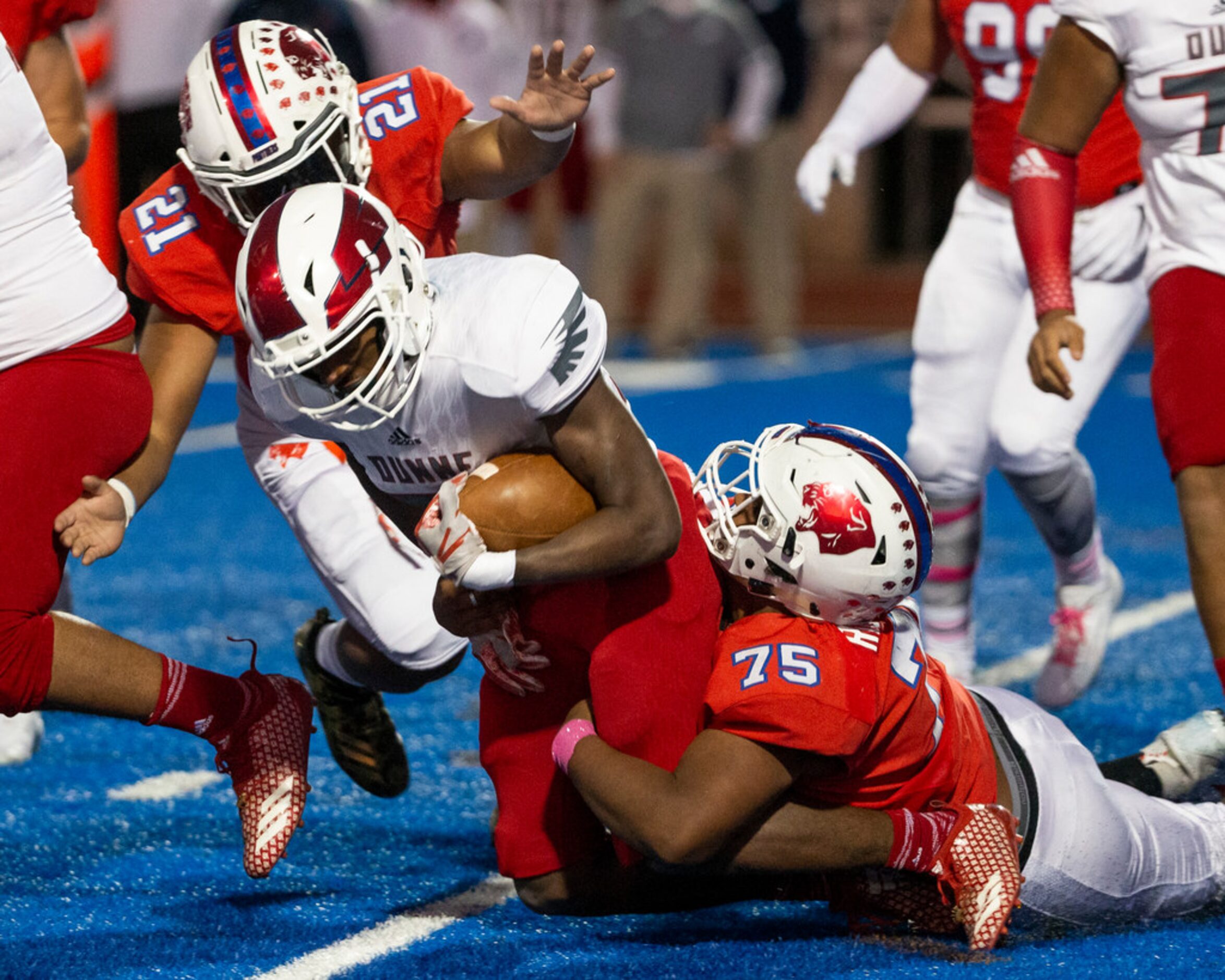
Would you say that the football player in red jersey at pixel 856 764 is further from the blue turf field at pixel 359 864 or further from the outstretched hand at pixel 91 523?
the outstretched hand at pixel 91 523

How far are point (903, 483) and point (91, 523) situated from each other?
3.95 feet

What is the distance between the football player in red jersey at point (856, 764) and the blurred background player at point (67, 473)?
1.77 feet

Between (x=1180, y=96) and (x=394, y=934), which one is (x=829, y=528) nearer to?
(x=394, y=934)

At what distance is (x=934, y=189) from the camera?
15.6 metres

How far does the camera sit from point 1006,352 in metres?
3.89

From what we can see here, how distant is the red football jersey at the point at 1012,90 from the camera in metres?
3.81

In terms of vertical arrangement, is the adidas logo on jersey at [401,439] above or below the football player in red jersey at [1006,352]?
above

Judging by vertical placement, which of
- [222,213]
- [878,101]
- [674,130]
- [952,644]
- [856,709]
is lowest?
[674,130]

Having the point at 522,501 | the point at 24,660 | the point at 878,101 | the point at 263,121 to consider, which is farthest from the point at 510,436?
the point at 878,101

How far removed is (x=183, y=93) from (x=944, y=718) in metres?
1.60

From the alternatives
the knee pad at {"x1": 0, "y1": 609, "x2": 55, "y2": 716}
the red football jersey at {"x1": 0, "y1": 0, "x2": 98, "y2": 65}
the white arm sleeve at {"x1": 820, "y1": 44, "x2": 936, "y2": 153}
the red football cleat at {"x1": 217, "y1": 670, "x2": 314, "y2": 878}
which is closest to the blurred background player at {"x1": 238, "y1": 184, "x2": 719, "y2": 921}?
the red football cleat at {"x1": 217, "y1": 670, "x2": 314, "y2": 878}

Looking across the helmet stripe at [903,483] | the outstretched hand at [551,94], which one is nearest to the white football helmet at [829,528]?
the helmet stripe at [903,483]

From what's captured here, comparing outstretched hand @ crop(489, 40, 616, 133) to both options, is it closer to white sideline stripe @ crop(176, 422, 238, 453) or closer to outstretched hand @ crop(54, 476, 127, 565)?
outstretched hand @ crop(54, 476, 127, 565)

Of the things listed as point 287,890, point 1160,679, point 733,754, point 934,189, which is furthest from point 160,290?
point 934,189
